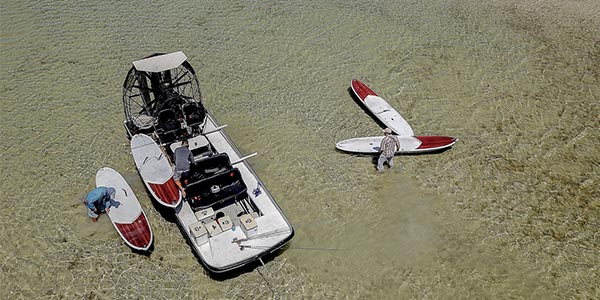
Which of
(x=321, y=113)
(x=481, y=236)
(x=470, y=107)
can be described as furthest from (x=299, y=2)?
(x=481, y=236)

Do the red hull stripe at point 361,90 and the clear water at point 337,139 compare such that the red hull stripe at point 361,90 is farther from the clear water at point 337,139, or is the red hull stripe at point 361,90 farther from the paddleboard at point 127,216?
the paddleboard at point 127,216

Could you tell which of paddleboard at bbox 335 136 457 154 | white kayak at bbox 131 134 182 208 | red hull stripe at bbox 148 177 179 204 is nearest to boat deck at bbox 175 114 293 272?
red hull stripe at bbox 148 177 179 204

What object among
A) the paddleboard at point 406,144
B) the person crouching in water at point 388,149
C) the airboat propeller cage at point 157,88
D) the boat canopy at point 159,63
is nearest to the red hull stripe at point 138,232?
the airboat propeller cage at point 157,88

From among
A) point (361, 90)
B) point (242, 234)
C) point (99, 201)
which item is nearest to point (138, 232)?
point (99, 201)

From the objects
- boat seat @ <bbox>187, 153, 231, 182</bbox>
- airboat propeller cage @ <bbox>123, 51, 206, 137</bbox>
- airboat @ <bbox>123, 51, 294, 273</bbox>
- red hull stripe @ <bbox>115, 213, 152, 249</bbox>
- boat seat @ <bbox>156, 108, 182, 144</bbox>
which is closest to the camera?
airboat @ <bbox>123, 51, 294, 273</bbox>

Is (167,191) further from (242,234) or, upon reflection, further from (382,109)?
(382,109)

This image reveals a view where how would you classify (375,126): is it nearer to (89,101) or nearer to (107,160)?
(107,160)

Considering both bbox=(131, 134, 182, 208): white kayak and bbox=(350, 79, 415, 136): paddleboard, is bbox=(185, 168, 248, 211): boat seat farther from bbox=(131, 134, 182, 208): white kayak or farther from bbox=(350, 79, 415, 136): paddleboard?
bbox=(350, 79, 415, 136): paddleboard
